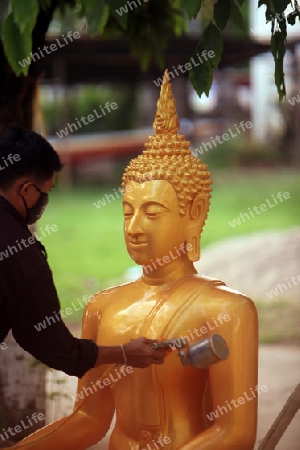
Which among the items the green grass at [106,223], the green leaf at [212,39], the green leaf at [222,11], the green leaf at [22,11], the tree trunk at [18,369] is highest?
the green leaf at [22,11]

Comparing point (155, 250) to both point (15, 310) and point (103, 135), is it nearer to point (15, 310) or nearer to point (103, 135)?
point (15, 310)

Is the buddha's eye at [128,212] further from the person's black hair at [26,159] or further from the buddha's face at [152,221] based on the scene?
the person's black hair at [26,159]

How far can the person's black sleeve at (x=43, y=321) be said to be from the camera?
3.01 meters

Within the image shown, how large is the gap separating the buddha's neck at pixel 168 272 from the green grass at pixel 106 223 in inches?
247

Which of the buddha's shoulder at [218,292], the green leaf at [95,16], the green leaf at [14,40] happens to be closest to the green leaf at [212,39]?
the green leaf at [95,16]

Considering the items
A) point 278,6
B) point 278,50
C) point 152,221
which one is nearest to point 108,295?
point 152,221

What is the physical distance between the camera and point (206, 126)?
24.3m

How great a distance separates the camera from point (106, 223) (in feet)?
57.5

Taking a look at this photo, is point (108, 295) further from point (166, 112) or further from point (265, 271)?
point (265, 271)

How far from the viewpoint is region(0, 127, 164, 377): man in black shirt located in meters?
3.01

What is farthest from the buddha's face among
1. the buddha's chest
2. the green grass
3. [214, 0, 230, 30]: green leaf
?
the green grass

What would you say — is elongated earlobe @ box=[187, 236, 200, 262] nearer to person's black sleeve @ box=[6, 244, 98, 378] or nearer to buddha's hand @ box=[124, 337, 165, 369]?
buddha's hand @ box=[124, 337, 165, 369]

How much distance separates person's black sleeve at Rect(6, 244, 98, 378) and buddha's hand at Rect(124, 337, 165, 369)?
0.12 metres

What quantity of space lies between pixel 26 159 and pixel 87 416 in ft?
3.39
